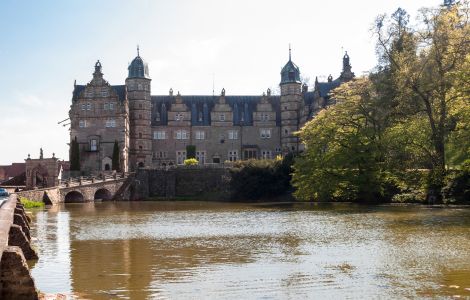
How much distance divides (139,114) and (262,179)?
928 inches

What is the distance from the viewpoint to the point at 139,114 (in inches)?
2901

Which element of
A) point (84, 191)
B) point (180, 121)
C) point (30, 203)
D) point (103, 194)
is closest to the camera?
point (30, 203)

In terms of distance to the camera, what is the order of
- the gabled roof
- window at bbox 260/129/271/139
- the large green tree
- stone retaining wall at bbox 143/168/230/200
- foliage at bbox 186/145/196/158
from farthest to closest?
window at bbox 260/129/271/139 < foliage at bbox 186/145/196/158 < the gabled roof < stone retaining wall at bbox 143/168/230/200 < the large green tree

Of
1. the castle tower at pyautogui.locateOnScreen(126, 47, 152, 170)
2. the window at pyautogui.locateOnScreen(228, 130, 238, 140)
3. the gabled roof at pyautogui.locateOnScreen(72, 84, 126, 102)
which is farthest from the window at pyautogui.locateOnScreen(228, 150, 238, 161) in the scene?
the gabled roof at pyautogui.locateOnScreen(72, 84, 126, 102)

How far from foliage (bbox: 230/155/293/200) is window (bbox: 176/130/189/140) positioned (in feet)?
63.8

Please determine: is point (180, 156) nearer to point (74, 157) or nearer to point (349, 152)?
point (74, 157)

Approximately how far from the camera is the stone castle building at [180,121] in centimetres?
6969

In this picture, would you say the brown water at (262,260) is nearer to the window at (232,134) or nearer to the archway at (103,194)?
the archway at (103,194)

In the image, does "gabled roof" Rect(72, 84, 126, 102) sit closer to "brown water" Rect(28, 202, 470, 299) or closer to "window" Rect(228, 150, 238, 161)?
"window" Rect(228, 150, 238, 161)

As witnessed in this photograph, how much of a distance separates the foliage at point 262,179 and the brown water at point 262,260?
2925cm

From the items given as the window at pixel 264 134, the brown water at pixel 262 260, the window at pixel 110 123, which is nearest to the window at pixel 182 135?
the window at pixel 264 134

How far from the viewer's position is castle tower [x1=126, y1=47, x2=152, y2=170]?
238 feet

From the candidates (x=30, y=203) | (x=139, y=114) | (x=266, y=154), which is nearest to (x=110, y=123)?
(x=139, y=114)

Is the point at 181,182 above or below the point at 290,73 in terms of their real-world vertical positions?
below
